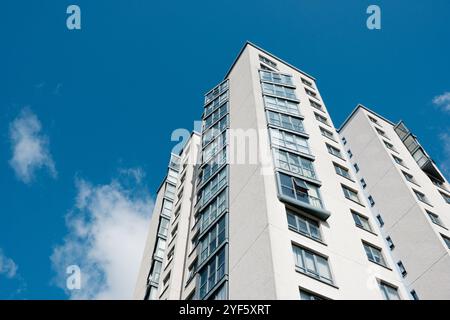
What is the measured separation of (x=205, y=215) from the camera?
2867cm

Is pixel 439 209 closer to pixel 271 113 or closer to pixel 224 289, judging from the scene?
pixel 271 113

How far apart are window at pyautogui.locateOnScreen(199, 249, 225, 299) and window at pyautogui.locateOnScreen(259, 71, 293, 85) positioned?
20754mm

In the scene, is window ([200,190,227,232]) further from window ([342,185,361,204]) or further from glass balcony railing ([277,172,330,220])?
window ([342,185,361,204])

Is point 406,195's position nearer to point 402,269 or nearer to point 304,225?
point 402,269

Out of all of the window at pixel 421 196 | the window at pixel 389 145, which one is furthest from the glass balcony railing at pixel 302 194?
the window at pixel 389 145

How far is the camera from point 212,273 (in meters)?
23.2

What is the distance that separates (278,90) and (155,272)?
1894 centimetres

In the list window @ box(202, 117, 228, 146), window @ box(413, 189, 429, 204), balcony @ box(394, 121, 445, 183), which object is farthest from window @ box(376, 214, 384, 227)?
window @ box(202, 117, 228, 146)

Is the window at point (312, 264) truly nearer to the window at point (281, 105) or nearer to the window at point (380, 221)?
the window at point (281, 105)

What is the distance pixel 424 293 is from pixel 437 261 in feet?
8.36

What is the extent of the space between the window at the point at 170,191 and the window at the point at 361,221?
21619mm

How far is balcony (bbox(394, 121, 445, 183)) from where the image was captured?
146 feet

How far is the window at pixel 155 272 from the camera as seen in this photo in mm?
34375
